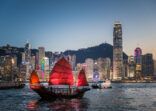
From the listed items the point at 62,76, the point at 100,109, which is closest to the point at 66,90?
the point at 62,76

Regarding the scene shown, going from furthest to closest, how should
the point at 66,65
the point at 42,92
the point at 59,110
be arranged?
the point at 66,65 → the point at 42,92 → the point at 59,110

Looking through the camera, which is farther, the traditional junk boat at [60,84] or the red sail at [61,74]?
the red sail at [61,74]

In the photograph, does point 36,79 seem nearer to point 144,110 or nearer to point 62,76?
point 62,76

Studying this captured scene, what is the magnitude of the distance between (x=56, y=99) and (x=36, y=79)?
47.2ft

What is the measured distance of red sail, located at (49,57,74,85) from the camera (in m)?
103

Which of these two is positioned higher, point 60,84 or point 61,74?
point 61,74

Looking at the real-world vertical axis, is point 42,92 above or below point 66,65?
below

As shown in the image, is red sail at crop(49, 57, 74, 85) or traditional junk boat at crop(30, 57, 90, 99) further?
red sail at crop(49, 57, 74, 85)

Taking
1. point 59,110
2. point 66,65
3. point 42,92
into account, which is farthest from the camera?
point 66,65

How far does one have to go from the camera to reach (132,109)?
8094 cm

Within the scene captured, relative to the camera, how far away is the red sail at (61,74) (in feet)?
339

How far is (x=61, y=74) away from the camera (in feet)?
343

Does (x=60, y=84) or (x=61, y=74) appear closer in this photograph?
(x=60, y=84)

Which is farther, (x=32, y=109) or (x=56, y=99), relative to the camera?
(x=56, y=99)
